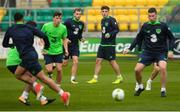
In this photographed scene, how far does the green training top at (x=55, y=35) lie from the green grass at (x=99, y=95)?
1.13m

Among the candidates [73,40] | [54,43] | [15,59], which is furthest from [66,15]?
[15,59]

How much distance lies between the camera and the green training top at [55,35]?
17656mm

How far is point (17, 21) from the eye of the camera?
14.0 meters

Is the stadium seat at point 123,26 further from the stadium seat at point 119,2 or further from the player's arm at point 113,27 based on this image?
the player's arm at point 113,27

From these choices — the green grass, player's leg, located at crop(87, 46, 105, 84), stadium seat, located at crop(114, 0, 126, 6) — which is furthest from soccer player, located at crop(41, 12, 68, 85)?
stadium seat, located at crop(114, 0, 126, 6)

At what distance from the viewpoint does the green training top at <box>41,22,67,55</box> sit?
17656mm

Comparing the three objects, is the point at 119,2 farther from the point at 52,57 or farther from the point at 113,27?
the point at 52,57

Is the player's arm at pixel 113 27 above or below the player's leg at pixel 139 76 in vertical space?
above

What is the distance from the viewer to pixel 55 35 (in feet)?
58.1

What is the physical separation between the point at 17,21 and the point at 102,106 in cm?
261

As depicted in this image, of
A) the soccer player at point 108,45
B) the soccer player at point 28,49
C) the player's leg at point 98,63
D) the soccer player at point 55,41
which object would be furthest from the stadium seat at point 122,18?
the soccer player at point 28,49

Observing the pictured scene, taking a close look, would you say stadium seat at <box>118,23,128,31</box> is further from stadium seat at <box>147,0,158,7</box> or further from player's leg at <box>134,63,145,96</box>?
player's leg at <box>134,63,145,96</box>

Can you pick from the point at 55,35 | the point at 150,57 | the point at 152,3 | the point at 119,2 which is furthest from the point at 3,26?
the point at 150,57

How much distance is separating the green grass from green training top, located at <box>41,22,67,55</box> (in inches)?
44.4
